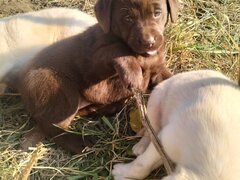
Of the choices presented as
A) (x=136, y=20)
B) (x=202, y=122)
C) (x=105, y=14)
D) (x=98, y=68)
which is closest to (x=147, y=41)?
(x=136, y=20)

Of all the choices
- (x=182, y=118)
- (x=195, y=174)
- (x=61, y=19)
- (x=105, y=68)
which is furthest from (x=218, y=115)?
(x=61, y=19)

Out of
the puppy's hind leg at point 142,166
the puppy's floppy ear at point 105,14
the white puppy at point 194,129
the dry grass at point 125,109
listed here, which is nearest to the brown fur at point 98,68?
the puppy's floppy ear at point 105,14

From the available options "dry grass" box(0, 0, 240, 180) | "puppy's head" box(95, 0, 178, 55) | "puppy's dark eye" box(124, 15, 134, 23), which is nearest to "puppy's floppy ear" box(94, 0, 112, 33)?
"puppy's head" box(95, 0, 178, 55)

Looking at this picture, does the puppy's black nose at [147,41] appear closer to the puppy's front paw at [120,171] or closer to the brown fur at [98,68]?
the brown fur at [98,68]

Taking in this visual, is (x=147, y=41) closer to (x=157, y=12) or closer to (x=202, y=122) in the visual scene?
(x=157, y=12)

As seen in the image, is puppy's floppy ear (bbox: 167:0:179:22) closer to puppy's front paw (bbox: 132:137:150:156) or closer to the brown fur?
the brown fur

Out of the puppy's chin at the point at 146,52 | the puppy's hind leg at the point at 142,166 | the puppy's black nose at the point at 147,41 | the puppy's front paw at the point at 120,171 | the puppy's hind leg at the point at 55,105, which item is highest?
the puppy's black nose at the point at 147,41

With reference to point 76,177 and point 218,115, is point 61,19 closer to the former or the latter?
point 76,177
